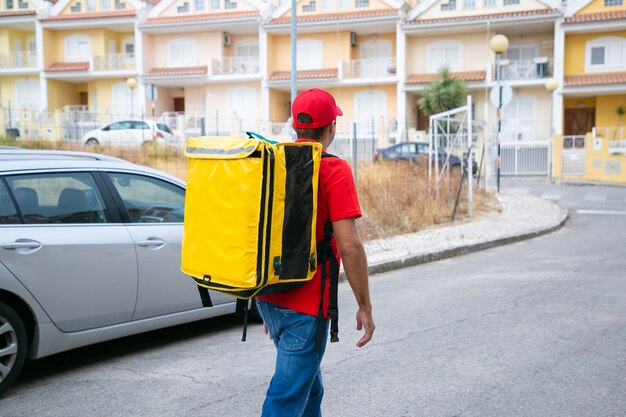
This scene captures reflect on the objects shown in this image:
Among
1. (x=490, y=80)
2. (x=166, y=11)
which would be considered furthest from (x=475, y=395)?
(x=166, y=11)

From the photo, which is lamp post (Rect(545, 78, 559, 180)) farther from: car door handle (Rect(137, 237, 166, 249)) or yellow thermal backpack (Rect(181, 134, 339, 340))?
yellow thermal backpack (Rect(181, 134, 339, 340))

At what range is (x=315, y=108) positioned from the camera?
9.52ft

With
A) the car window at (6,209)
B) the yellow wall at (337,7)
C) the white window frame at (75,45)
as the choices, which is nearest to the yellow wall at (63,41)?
the white window frame at (75,45)

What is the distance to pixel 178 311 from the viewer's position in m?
5.61

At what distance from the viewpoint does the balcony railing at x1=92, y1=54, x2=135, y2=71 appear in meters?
43.3

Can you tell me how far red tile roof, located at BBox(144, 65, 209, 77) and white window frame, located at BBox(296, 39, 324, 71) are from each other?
6.01 meters

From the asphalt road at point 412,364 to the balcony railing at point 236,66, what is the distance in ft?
115

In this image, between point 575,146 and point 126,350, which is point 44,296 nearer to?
point 126,350

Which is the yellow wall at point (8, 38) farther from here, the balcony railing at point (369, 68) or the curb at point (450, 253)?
the curb at point (450, 253)

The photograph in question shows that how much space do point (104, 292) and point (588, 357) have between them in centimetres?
381

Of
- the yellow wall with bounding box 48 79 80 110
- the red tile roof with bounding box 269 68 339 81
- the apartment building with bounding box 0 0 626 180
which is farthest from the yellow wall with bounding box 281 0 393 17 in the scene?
the yellow wall with bounding box 48 79 80 110

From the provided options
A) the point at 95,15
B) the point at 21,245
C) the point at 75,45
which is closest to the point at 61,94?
the point at 75,45

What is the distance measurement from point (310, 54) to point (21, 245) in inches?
1503

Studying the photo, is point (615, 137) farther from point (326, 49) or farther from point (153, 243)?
point (153, 243)
